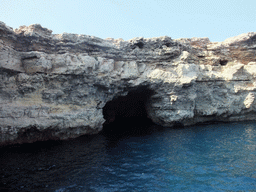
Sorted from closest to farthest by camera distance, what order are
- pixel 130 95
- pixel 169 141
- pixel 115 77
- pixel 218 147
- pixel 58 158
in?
pixel 58 158, pixel 218 147, pixel 169 141, pixel 115 77, pixel 130 95

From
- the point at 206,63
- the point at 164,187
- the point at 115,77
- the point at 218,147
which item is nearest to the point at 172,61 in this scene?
the point at 206,63

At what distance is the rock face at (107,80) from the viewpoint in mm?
13281

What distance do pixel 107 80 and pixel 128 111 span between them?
10120mm

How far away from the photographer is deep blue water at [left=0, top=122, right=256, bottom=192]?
8.57 metres

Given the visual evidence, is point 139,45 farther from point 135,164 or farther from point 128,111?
point 135,164

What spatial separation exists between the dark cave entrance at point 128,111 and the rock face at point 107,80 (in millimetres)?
263

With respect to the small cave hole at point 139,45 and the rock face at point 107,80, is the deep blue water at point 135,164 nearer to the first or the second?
the rock face at point 107,80

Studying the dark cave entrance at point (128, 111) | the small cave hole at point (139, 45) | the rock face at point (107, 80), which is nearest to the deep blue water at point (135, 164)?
the rock face at point (107, 80)

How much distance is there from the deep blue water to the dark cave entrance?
5136mm

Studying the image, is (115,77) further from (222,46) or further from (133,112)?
(222,46)

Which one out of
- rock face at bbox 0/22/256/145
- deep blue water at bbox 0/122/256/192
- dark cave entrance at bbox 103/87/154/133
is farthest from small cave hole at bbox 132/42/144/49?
deep blue water at bbox 0/122/256/192

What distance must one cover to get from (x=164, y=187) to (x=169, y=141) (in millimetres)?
6433

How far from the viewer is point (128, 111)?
25.7m

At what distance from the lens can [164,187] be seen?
8.48m
